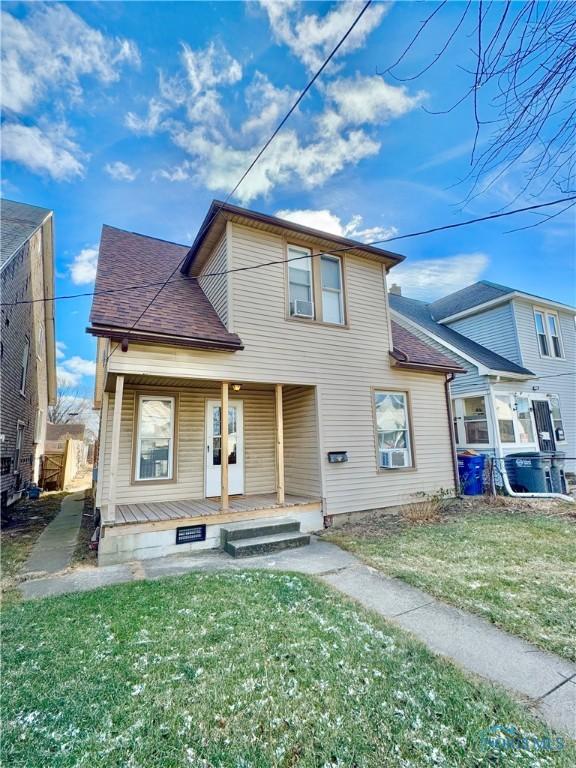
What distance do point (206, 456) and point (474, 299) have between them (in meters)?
11.8

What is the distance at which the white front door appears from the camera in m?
7.29

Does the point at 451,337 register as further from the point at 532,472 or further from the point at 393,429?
the point at 393,429

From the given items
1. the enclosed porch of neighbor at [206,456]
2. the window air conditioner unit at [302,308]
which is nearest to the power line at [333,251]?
the window air conditioner unit at [302,308]

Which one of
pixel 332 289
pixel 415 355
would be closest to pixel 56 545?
pixel 332 289

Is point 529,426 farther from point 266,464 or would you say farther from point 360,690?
point 360,690

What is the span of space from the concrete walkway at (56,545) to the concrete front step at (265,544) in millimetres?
2312

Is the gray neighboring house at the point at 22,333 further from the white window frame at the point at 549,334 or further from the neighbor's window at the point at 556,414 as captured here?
the neighbor's window at the point at 556,414

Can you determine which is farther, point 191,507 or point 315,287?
point 315,287

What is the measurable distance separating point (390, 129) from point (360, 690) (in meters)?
6.26

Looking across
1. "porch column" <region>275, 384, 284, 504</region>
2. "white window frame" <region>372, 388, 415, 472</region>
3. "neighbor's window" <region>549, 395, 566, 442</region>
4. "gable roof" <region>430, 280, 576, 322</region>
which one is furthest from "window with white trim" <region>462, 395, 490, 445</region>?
"porch column" <region>275, 384, 284, 504</region>

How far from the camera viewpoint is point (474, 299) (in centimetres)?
1360

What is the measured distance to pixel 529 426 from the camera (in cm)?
1150

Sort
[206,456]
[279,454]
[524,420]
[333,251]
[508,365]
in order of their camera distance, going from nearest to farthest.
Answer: [333,251]
[279,454]
[206,456]
[524,420]
[508,365]

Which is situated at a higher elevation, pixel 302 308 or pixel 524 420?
pixel 302 308
